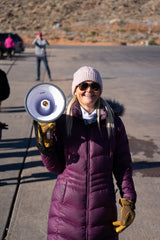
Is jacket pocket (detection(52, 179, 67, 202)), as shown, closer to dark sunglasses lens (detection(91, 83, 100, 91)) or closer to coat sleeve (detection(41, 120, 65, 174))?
coat sleeve (detection(41, 120, 65, 174))

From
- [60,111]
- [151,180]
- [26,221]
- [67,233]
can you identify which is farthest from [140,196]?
[60,111]

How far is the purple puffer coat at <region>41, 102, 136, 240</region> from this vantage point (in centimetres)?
184

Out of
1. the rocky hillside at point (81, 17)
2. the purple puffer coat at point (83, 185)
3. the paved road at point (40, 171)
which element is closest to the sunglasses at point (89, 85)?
the purple puffer coat at point (83, 185)

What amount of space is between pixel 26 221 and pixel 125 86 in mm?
8137

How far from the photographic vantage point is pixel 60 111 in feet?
6.11

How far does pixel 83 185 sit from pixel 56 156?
267 millimetres

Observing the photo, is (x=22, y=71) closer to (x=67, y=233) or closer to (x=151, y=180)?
(x=151, y=180)

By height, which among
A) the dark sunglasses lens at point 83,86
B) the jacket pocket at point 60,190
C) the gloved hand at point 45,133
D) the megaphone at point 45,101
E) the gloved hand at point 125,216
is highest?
the dark sunglasses lens at point 83,86

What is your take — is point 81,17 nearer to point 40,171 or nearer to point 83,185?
point 40,171

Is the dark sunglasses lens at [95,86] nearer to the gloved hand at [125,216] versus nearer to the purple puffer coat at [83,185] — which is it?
the purple puffer coat at [83,185]

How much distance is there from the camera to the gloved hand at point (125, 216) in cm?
188

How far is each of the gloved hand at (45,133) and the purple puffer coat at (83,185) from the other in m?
0.12

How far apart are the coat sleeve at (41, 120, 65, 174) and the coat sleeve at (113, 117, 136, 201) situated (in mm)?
385

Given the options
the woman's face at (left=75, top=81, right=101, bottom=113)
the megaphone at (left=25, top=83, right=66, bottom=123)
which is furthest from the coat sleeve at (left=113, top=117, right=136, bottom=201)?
the megaphone at (left=25, top=83, right=66, bottom=123)
